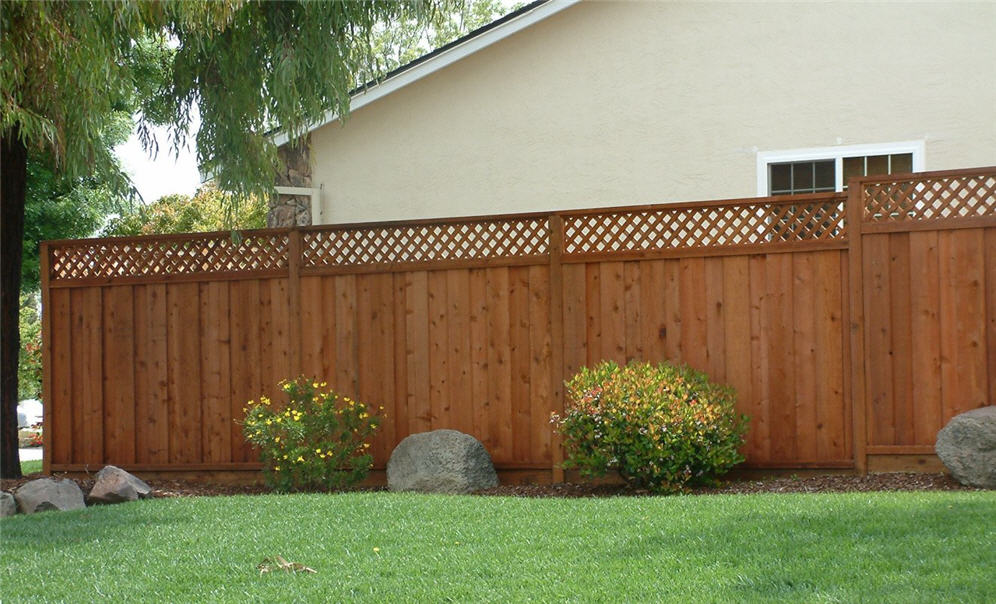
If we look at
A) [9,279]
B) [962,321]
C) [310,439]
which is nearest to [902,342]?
[962,321]

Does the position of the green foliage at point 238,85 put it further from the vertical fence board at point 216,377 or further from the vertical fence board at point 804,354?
the vertical fence board at point 804,354

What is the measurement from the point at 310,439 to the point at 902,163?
225 inches

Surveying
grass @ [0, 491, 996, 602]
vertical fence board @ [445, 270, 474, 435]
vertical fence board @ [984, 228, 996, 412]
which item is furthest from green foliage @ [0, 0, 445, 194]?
vertical fence board @ [984, 228, 996, 412]

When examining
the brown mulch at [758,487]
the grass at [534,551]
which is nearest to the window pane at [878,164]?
the brown mulch at [758,487]

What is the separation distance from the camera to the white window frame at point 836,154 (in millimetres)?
10008

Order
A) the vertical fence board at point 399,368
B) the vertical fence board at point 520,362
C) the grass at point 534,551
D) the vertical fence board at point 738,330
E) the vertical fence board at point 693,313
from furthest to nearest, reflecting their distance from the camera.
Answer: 1. the vertical fence board at point 399,368
2. the vertical fence board at point 520,362
3. the vertical fence board at point 693,313
4. the vertical fence board at point 738,330
5. the grass at point 534,551

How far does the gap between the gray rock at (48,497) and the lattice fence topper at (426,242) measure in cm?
272

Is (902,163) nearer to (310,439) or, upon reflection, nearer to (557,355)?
(557,355)

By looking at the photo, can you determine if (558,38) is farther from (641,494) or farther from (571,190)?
(641,494)

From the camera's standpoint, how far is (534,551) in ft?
18.3

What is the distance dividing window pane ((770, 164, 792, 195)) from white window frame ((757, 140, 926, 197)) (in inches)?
2.3

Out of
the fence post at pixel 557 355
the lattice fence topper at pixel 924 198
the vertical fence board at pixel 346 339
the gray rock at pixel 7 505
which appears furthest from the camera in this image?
the vertical fence board at pixel 346 339

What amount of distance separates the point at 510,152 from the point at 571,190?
75 cm

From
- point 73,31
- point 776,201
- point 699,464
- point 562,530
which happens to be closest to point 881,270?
point 776,201
